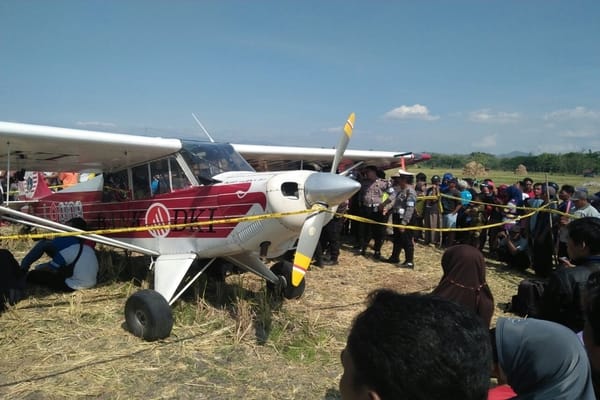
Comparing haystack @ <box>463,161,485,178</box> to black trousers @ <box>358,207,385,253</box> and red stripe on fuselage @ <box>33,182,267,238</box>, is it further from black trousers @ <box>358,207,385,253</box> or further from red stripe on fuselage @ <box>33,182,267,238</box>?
red stripe on fuselage @ <box>33,182,267,238</box>

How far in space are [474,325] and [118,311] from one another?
5.33 meters

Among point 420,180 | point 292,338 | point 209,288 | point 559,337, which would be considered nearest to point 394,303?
point 559,337

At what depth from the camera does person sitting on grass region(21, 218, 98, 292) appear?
595 centimetres

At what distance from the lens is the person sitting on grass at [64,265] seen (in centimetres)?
595

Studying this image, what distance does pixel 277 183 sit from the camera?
14.5 ft

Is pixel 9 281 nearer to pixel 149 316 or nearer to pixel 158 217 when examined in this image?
pixel 158 217

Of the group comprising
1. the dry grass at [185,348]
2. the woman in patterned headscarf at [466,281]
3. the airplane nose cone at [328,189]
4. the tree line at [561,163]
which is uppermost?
the tree line at [561,163]

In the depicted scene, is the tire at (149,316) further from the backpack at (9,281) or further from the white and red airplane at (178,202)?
the backpack at (9,281)

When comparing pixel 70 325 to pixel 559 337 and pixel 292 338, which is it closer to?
pixel 292 338

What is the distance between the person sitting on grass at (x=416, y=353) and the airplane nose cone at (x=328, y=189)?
3.03m

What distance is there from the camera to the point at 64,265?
6043 millimetres

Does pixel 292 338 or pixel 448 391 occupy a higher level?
pixel 448 391

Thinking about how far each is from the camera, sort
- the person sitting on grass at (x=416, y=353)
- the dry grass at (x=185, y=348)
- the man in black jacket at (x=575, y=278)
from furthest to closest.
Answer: the dry grass at (x=185, y=348) < the man in black jacket at (x=575, y=278) < the person sitting on grass at (x=416, y=353)

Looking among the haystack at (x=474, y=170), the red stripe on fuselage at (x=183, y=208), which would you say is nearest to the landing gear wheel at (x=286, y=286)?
the red stripe on fuselage at (x=183, y=208)
